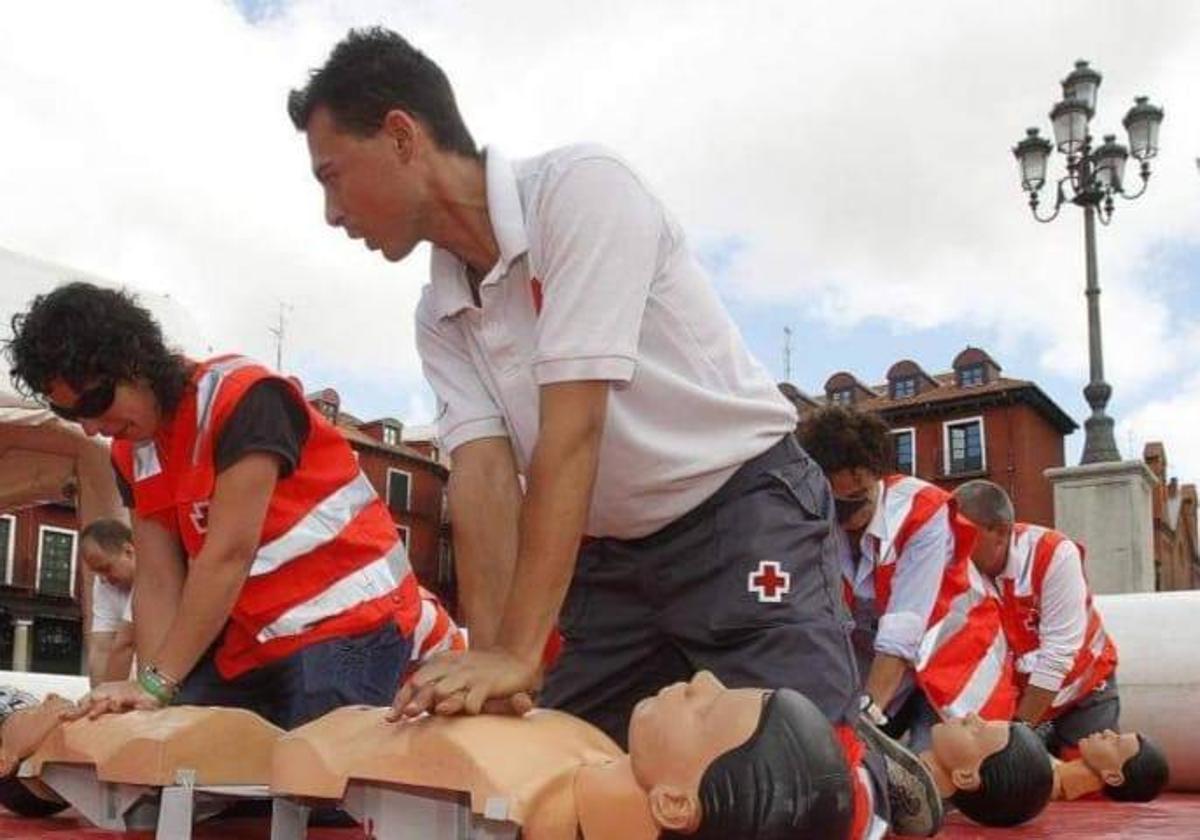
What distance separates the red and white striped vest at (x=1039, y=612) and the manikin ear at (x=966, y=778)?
1716 mm

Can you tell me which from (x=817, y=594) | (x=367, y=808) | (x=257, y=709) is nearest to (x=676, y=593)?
(x=817, y=594)

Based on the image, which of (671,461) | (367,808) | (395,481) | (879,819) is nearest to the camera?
(367,808)

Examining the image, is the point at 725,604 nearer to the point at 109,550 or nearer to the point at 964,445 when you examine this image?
the point at 109,550

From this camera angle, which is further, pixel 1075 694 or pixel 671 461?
pixel 1075 694

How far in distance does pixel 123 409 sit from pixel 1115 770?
271 cm

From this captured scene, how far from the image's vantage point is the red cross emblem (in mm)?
1790

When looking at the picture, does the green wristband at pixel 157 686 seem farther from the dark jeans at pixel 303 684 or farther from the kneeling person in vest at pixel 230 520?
the dark jeans at pixel 303 684

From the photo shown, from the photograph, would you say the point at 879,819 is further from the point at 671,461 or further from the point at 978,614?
the point at 978,614

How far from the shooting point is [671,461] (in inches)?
70.7

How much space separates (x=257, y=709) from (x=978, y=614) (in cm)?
240

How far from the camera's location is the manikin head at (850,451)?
3473 mm

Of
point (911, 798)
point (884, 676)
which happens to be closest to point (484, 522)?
point (911, 798)

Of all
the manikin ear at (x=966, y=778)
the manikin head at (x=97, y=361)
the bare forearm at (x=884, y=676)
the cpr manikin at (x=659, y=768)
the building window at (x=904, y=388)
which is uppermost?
the building window at (x=904, y=388)

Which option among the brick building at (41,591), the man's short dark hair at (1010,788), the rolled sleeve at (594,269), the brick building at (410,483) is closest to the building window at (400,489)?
the brick building at (410,483)
